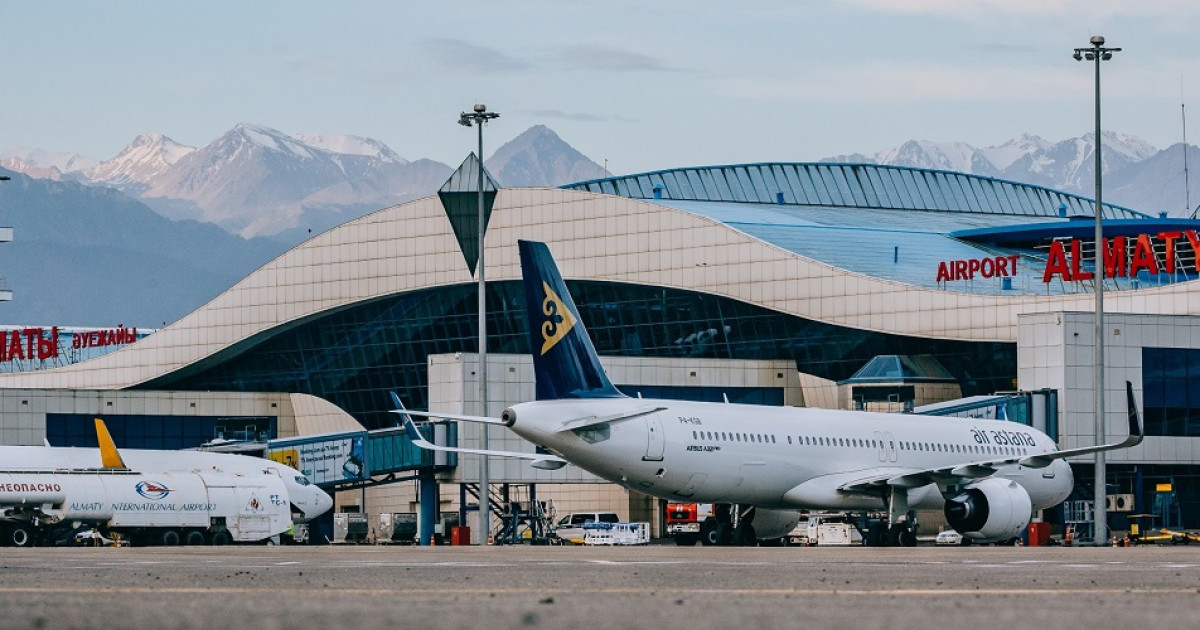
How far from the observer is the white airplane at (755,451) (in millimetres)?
51875

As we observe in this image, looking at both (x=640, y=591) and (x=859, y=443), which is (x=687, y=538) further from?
(x=640, y=591)

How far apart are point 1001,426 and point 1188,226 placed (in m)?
61.6

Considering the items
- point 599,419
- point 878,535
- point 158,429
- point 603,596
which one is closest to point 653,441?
point 599,419

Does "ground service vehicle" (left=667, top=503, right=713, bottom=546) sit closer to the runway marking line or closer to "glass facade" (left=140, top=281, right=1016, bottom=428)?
A: "glass facade" (left=140, top=281, right=1016, bottom=428)

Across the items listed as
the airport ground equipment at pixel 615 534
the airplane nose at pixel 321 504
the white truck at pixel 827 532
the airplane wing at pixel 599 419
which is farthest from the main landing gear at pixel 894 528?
the airplane nose at pixel 321 504

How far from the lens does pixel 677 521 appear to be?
296 feet

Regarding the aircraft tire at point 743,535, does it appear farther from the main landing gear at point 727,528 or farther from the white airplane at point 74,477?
the white airplane at point 74,477

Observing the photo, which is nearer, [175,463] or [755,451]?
[755,451]

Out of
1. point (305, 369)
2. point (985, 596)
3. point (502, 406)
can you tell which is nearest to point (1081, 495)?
point (502, 406)

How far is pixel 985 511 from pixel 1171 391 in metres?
30.0

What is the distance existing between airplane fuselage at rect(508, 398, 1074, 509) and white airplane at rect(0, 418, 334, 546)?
2543 cm

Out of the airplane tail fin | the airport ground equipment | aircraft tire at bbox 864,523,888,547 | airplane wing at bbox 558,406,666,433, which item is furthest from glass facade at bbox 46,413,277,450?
airplane wing at bbox 558,406,666,433

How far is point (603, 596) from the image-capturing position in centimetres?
2188

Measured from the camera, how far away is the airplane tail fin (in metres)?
51.8
